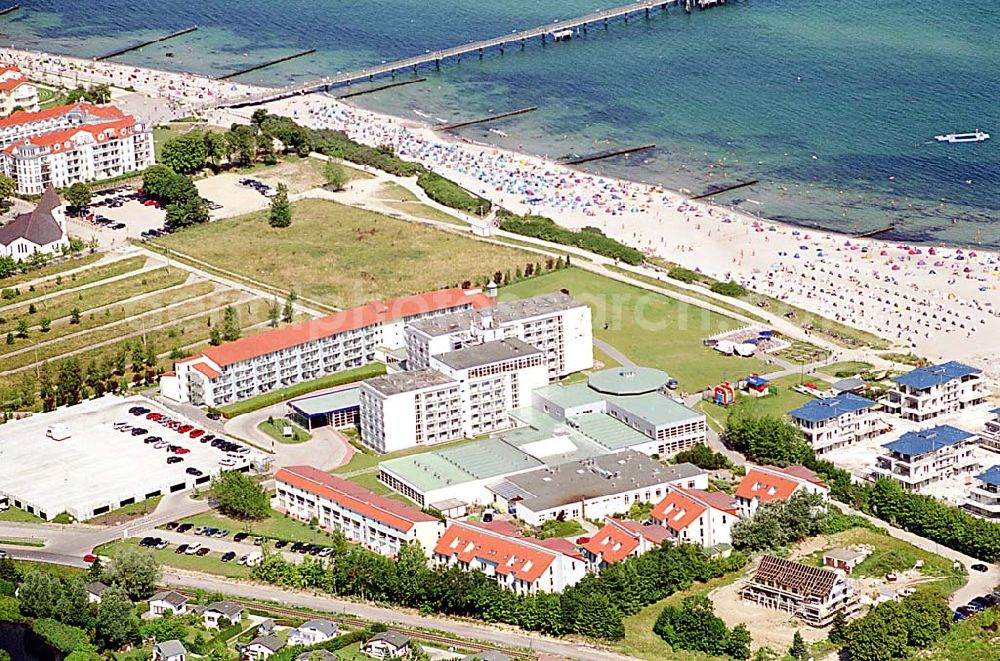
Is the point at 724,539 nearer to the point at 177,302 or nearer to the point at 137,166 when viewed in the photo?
the point at 177,302

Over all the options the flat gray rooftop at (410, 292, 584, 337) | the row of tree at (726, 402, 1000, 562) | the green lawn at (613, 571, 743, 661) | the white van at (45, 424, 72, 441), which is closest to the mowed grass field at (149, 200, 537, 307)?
the flat gray rooftop at (410, 292, 584, 337)

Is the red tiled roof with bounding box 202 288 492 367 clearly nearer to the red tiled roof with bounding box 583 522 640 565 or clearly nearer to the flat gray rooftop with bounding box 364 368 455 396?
the flat gray rooftop with bounding box 364 368 455 396

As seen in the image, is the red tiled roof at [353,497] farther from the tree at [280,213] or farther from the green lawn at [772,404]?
the tree at [280,213]

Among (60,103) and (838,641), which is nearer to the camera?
(838,641)

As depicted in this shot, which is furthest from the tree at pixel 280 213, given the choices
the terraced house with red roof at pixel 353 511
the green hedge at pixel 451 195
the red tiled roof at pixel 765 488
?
the red tiled roof at pixel 765 488

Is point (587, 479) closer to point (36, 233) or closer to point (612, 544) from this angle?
point (612, 544)

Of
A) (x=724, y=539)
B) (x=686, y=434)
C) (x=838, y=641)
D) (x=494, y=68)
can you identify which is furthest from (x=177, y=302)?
(x=494, y=68)
